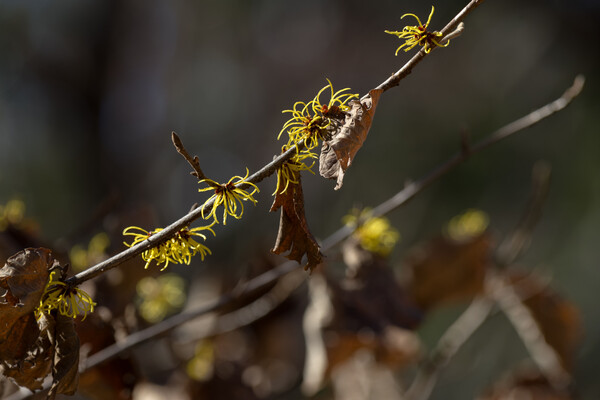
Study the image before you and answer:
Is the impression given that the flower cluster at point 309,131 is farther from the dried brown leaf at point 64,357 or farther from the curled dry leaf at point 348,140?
the dried brown leaf at point 64,357

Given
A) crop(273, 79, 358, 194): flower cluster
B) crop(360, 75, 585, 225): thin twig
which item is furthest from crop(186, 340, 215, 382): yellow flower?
crop(273, 79, 358, 194): flower cluster

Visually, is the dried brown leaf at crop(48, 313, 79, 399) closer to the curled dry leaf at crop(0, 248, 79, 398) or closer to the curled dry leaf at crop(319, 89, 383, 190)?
the curled dry leaf at crop(0, 248, 79, 398)

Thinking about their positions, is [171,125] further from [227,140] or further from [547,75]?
[547,75]

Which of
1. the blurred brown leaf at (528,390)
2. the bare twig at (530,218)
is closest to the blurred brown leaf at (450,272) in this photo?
the bare twig at (530,218)

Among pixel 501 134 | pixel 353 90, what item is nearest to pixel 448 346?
pixel 501 134

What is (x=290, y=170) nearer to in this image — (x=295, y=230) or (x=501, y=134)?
(x=295, y=230)

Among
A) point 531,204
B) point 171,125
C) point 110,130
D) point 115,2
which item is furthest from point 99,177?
point 531,204
